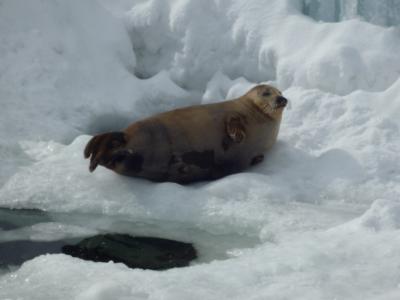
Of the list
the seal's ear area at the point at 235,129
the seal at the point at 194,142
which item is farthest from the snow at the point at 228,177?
the seal's ear area at the point at 235,129

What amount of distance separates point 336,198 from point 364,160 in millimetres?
459

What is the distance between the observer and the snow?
3479 mm

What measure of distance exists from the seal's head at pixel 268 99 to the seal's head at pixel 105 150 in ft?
4.43

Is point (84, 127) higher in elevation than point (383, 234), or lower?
lower

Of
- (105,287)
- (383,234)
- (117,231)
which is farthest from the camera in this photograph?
(117,231)

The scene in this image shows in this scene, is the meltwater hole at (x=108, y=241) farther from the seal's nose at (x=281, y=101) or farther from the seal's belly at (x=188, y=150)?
the seal's nose at (x=281, y=101)

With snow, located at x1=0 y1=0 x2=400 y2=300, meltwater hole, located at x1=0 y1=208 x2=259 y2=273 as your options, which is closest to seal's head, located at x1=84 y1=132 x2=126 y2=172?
snow, located at x1=0 y1=0 x2=400 y2=300

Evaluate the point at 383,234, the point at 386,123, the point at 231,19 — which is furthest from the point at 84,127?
the point at 383,234

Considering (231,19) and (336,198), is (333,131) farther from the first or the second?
(231,19)

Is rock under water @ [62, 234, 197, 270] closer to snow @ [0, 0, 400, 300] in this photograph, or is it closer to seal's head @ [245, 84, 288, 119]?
snow @ [0, 0, 400, 300]

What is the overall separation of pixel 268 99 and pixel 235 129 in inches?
19.3

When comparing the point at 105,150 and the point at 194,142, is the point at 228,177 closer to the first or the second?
the point at 194,142

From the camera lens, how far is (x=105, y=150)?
5176mm

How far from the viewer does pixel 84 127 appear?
→ 6258mm
